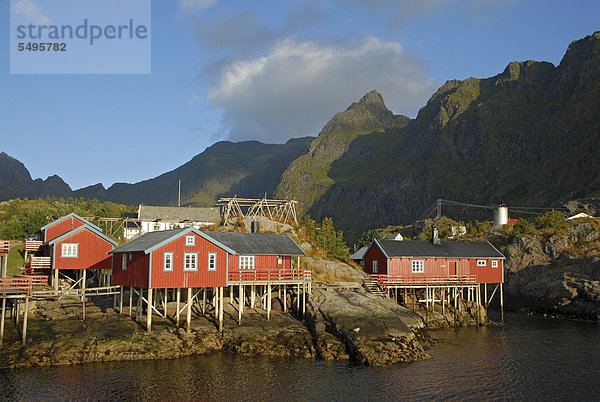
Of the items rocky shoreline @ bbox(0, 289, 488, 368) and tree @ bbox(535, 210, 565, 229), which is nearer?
rocky shoreline @ bbox(0, 289, 488, 368)

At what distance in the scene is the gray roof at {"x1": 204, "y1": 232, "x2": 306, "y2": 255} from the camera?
47.1 meters

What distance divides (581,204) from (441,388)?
112515 mm

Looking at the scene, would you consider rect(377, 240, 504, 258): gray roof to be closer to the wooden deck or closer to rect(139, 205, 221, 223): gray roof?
the wooden deck

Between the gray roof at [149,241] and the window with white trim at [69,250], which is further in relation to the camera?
the window with white trim at [69,250]

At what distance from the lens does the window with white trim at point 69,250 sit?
4797 centimetres

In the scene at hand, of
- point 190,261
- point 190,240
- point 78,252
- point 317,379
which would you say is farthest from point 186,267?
point 78,252

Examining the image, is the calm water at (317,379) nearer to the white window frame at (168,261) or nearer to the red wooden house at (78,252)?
the white window frame at (168,261)

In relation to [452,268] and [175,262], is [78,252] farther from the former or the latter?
[452,268]

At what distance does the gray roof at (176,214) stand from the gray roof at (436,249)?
35.0 meters

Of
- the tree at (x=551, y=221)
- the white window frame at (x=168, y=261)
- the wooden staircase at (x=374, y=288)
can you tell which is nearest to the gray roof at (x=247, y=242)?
the white window frame at (x=168, y=261)

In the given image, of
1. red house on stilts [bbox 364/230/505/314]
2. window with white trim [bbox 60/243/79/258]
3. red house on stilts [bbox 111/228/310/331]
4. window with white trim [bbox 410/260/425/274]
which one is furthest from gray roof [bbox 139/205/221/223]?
window with white trim [bbox 410/260/425/274]

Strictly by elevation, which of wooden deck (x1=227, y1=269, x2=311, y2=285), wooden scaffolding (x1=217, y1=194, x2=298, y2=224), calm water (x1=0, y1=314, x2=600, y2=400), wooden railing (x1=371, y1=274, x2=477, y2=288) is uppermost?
wooden scaffolding (x1=217, y1=194, x2=298, y2=224)

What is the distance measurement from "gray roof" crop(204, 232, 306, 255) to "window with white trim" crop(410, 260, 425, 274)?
48.2ft

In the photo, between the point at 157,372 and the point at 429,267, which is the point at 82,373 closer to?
the point at 157,372
